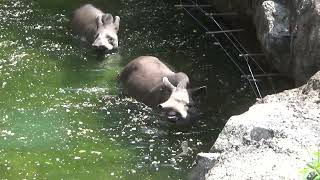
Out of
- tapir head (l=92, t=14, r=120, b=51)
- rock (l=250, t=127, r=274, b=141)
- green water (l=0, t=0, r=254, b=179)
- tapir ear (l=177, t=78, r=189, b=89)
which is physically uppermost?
rock (l=250, t=127, r=274, b=141)

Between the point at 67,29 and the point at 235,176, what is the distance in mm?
7748

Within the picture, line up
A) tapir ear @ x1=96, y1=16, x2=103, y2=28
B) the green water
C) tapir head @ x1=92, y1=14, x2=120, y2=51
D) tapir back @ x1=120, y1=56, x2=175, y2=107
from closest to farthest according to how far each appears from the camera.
→ the green water < tapir back @ x1=120, y1=56, x2=175, y2=107 < tapir head @ x1=92, y1=14, x2=120, y2=51 < tapir ear @ x1=96, y1=16, x2=103, y2=28

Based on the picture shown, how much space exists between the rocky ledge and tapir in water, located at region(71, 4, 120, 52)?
5.19m

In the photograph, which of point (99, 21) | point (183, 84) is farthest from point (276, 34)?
point (99, 21)

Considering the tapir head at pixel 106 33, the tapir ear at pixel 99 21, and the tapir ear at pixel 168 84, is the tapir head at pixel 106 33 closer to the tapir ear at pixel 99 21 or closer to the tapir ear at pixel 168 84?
the tapir ear at pixel 99 21

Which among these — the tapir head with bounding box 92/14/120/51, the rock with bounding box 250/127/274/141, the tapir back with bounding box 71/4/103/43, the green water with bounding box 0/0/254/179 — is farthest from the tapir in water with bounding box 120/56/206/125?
the rock with bounding box 250/127/274/141

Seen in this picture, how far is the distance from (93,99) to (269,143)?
4.54 meters

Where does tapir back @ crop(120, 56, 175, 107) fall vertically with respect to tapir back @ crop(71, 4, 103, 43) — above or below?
→ below

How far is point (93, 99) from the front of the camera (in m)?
9.15

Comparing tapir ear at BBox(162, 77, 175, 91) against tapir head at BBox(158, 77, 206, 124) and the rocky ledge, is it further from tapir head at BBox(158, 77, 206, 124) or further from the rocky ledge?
the rocky ledge

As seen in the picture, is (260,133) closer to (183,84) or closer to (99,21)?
(183,84)

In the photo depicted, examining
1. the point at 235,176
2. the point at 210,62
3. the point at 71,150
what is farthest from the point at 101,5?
the point at 235,176

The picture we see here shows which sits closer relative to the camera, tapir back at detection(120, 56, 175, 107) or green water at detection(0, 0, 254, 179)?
green water at detection(0, 0, 254, 179)

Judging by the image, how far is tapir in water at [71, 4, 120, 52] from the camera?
35.2 feet
